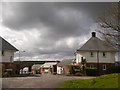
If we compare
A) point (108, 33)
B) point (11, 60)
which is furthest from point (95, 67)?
point (108, 33)

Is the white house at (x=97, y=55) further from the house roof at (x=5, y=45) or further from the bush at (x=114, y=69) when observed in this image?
the house roof at (x=5, y=45)

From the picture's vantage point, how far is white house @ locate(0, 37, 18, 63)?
5284 centimetres

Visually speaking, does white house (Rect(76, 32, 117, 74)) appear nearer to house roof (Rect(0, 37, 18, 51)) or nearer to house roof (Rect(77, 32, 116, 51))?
house roof (Rect(77, 32, 116, 51))

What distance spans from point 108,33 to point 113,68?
88.5 ft

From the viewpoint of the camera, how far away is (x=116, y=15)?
2622cm

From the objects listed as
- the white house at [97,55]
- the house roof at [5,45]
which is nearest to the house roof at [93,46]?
the white house at [97,55]

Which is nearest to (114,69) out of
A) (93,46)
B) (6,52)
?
(93,46)

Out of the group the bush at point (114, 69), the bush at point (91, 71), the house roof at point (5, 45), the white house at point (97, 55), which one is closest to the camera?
the bush at point (91, 71)

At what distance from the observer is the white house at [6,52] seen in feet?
173

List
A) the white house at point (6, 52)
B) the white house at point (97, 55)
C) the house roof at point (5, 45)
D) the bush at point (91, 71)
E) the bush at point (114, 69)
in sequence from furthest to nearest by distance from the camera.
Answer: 1. the white house at point (97, 55)
2. the house roof at point (5, 45)
3. the bush at point (114, 69)
4. the white house at point (6, 52)
5. the bush at point (91, 71)

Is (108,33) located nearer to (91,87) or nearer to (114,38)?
(114,38)

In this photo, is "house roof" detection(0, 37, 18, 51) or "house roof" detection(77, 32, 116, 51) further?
"house roof" detection(77, 32, 116, 51)

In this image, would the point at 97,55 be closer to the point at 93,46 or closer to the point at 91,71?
the point at 93,46

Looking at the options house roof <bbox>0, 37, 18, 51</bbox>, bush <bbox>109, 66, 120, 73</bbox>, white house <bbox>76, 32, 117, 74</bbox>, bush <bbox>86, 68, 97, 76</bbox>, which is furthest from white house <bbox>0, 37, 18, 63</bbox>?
bush <bbox>109, 66, 120, 73</bbox>
